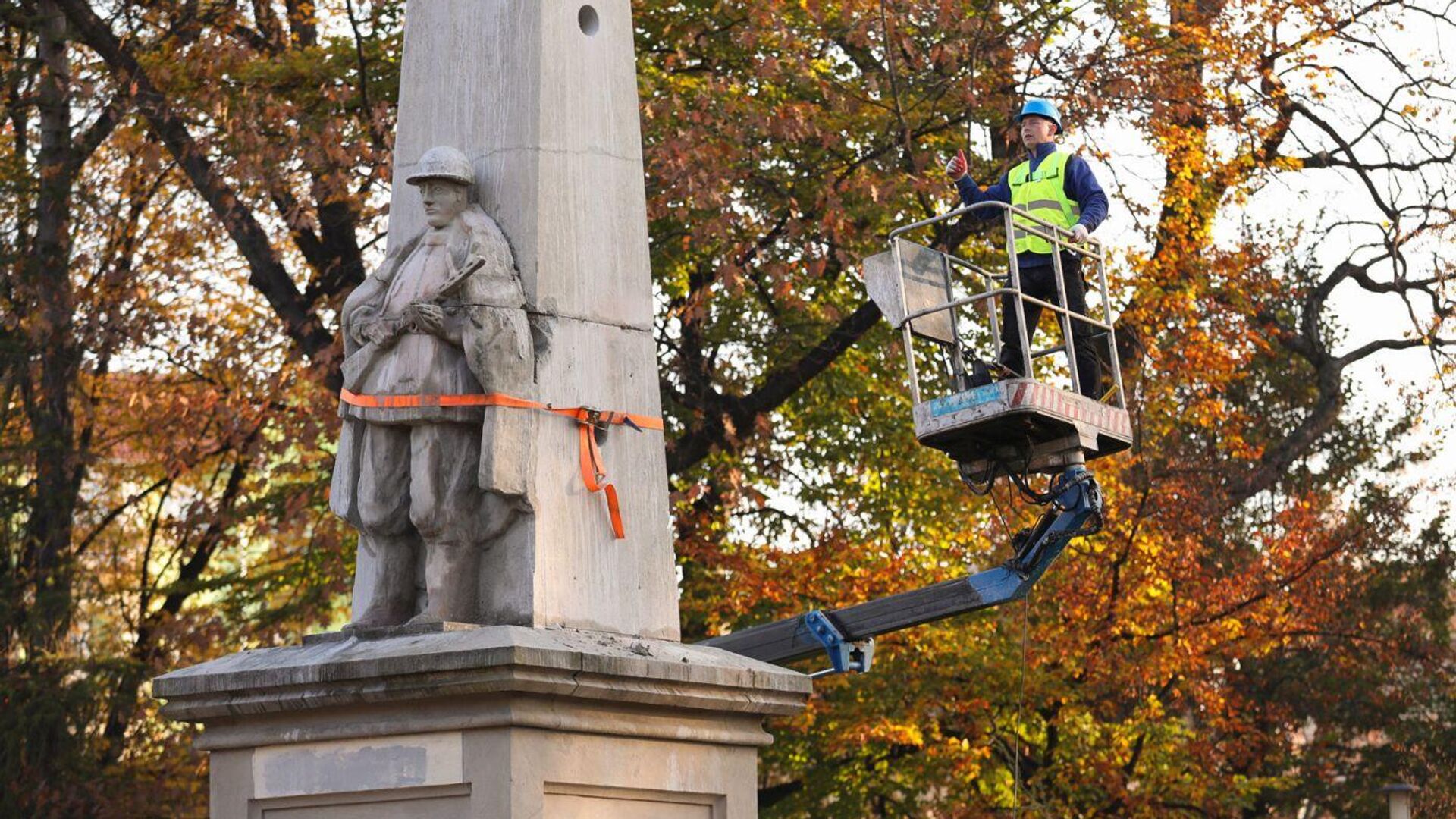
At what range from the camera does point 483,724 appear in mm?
6797

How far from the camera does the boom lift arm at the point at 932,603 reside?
1108cm

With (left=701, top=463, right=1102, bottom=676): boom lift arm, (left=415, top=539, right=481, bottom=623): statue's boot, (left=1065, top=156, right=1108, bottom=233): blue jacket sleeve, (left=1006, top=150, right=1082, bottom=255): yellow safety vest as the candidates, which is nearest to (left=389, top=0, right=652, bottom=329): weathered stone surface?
(left=415, top=539, right=481, bottom=623): statue's boot

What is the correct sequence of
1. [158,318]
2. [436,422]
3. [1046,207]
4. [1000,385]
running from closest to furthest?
1. [436,422]
2. [1000,385]
3. [1046,207]
4. [158,318]

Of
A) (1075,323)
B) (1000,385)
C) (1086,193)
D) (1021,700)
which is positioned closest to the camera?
(1000,385)

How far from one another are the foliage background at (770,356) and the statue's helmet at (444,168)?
981cm

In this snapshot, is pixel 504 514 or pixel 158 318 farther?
pixel 158 318

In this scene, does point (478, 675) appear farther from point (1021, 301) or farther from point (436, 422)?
point (1021, 301)

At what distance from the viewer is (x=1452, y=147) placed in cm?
2298

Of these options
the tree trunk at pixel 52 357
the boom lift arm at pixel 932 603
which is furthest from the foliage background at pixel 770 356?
the boom lift arm at pixel 932 603

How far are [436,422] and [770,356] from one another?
13.2m

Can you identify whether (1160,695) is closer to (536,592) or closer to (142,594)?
(142,594)

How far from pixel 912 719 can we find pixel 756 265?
14.5 ft

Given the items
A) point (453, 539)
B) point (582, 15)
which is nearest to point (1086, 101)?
point (582, 15)

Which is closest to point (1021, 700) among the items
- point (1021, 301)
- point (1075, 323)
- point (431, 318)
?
point (1075, 323)
